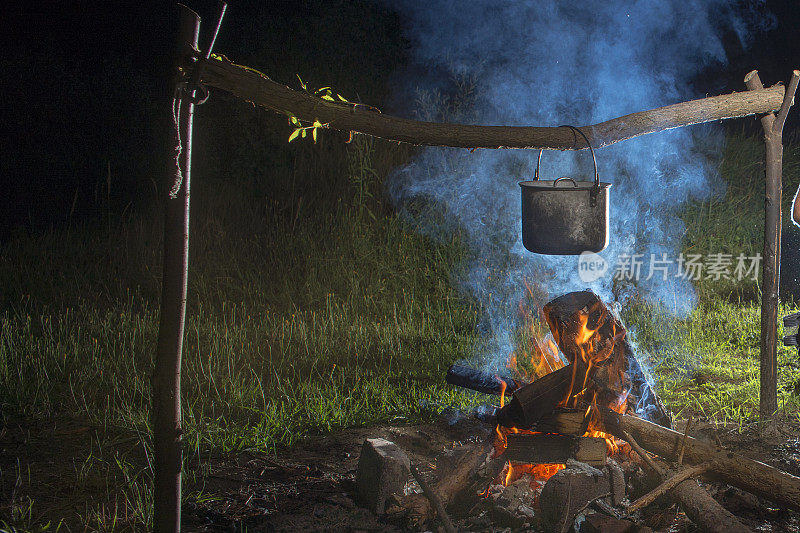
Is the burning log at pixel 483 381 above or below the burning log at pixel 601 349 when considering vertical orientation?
below

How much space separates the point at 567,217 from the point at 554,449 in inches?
46.4

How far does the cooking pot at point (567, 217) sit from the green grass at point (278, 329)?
1709 mm

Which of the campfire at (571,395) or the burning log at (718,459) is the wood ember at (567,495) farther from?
the burning log at (718,459)

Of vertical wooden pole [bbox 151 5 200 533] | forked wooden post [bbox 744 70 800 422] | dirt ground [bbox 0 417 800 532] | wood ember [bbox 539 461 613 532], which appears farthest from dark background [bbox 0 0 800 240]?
wood ember [bbox 539 461 613 532]

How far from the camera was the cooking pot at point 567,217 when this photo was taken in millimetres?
3279

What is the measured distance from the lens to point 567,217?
3.29m

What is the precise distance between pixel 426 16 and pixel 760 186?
5914 mm

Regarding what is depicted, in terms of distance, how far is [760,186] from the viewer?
977 cm

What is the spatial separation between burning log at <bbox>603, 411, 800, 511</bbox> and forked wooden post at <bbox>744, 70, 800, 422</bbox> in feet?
3.94

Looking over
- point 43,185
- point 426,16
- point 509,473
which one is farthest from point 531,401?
point 43,185

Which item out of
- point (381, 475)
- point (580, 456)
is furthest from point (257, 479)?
point (580, 456)

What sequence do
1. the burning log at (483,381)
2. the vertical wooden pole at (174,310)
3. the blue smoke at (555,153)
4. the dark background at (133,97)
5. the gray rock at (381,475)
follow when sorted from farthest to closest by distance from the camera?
the dark background at (133,97) → the blue smoke at (555,153) → the burning log at (483,381) → the gray rock at (381,475) → the vertical wooden pole at (174,310)

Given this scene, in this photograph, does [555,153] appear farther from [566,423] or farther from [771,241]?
[566,423]

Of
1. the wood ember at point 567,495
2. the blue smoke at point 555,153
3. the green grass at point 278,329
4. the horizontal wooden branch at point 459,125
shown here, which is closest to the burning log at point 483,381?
the green grass at point 278,329
